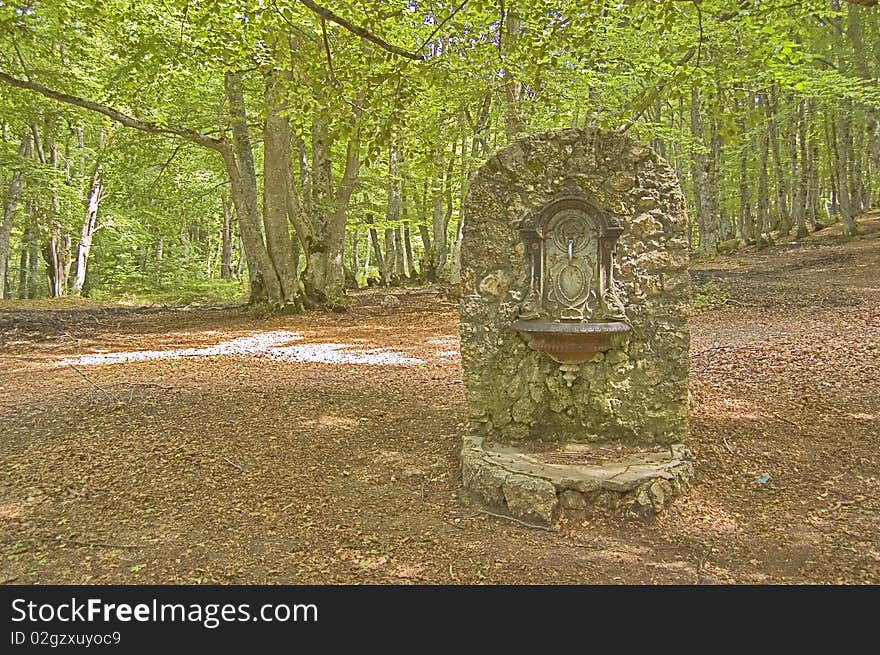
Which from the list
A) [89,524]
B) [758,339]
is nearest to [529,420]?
[89,524]

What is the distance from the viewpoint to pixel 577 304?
4539 millimetres

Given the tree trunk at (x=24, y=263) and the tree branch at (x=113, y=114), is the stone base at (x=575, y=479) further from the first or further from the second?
the tree trunk at (x=24, y=263)

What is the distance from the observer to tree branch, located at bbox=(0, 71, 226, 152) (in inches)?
394

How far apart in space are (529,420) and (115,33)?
9.61m

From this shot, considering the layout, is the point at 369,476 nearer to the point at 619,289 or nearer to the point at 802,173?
the point at 619,289

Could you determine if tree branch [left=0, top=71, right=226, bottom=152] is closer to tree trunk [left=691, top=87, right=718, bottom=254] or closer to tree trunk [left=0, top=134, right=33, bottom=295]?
tree trunk [left=0, top=134, right=33, bottom=295]

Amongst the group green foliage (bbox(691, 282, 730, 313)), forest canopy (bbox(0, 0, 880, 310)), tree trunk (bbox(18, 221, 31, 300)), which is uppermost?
forest canopy (bbox(0, 0, 880, 310))

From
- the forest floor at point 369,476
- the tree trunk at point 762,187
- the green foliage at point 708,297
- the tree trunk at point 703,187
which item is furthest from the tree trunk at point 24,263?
the tree trunk at point 762,187

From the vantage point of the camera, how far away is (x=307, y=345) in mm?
10172

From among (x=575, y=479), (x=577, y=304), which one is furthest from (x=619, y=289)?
(x=575, y=479)

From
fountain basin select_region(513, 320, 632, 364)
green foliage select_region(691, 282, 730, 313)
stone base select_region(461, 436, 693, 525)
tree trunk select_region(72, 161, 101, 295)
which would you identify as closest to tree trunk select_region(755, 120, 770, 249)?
green foliage select_region(691, 282, 730, 313)

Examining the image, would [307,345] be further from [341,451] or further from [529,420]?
[529,420]

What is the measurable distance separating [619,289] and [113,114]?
427 inches

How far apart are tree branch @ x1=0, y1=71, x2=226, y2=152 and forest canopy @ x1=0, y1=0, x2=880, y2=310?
0.05 m
